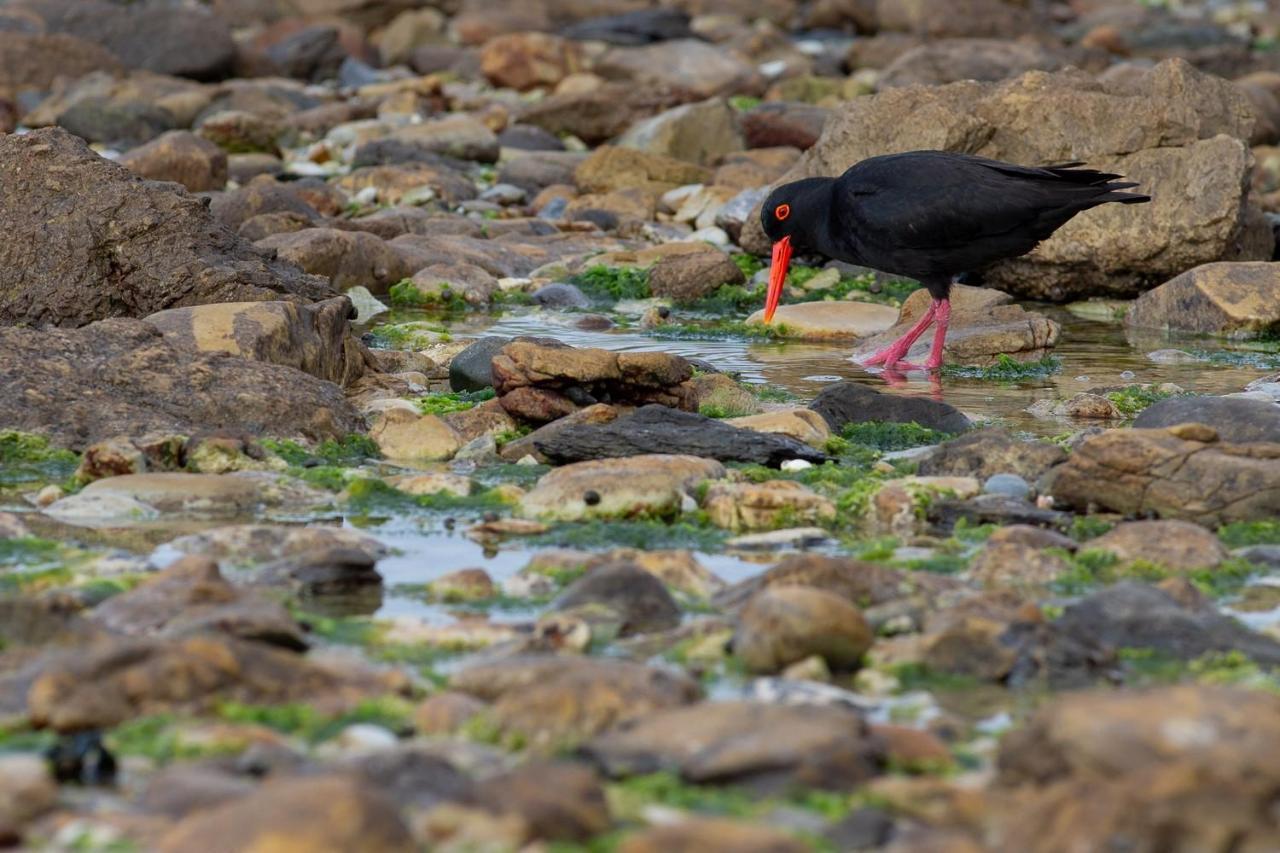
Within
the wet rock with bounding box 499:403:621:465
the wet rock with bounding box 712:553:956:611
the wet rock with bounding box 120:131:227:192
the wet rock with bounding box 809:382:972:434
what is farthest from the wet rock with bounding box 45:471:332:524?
the wet rock with bounding box 120:131:227:192

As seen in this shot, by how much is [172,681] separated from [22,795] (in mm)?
560

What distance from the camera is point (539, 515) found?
5906 millimetres

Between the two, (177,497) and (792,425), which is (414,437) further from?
(792,425)

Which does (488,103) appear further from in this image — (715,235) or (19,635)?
(19,635)

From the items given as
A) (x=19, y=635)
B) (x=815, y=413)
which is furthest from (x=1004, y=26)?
(x=19, y=635)

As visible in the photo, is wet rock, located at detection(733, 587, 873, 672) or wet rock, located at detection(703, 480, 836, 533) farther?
wet rock, located at detection(703, 480, 836, 533)

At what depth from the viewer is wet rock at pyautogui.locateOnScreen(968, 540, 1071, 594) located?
515cm

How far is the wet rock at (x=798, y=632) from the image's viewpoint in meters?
4.31

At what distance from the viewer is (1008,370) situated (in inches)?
377

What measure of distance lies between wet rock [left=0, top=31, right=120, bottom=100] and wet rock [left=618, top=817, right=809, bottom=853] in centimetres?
2021

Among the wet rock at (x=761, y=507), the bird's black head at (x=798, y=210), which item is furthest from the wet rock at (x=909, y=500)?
the bird's black head at (x=798, y=210)

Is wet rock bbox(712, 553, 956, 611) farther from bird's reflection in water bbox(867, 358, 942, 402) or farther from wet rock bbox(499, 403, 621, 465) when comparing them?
bird's reflection in water bbox(867, 358, 942, 402)

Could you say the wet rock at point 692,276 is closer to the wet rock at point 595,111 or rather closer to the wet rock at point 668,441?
the wet rock at point 668,441

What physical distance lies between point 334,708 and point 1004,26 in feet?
82.9
